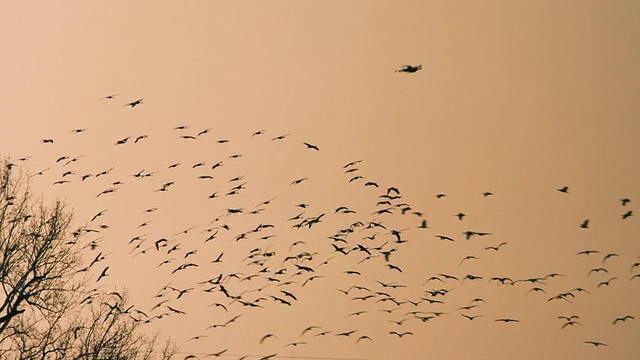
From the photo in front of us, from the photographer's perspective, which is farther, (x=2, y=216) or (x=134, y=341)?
(x=134, y=341)

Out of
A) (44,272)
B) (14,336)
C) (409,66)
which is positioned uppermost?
(409,66)

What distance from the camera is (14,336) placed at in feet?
109

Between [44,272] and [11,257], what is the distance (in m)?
1.12

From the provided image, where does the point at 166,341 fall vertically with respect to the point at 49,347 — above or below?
above

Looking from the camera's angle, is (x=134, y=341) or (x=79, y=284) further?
(x=134, y=341)

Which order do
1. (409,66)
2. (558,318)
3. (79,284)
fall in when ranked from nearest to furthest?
(409,66)
(79,284)
(558,318)

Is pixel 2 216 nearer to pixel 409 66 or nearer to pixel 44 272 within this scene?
pixel 44 272

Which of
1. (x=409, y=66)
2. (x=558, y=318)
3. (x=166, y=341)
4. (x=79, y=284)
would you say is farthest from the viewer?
(x=166, y=341)

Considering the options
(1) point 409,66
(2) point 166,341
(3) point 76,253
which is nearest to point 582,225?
(1) point 409,66

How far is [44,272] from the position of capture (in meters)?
34.4

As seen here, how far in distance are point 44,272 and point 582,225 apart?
15.8m

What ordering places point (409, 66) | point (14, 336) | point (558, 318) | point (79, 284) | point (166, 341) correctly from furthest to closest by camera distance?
1. point (166, 341)
2. point (558, 318)
3. point (79, 284)
4. point (14, 336)
5. point (409, 66)

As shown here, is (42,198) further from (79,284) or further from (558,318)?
(558,318)

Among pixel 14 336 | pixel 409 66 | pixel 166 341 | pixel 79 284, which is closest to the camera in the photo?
pixel 409 66
